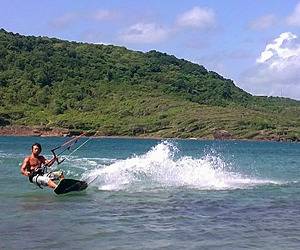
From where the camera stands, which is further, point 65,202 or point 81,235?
point 65,202

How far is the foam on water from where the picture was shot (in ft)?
94.2

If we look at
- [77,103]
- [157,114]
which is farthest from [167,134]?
[77,103]

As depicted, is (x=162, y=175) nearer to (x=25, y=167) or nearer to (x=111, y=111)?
(x=25, y=167)

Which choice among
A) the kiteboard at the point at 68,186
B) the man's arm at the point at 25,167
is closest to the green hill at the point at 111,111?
the kiteboard at the point at 68,186

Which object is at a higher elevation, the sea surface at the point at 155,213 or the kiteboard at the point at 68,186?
the kiteboard at the point at 68,186

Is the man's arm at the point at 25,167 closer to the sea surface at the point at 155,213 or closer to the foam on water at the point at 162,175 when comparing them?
the sea surface at the point at 155,213

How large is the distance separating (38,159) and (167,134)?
143 meters

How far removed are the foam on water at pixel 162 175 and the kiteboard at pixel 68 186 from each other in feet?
9.29

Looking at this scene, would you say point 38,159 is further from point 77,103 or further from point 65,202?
point 77,103

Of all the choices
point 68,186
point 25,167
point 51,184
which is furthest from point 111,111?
point 25,167

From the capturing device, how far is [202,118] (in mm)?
174375

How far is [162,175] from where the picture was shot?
32.0 meters

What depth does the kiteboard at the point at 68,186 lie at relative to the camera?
922 inches

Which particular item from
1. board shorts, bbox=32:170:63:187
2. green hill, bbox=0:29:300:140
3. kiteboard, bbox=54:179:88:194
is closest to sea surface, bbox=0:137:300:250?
kiteboard, bbox=54:179:88:194
